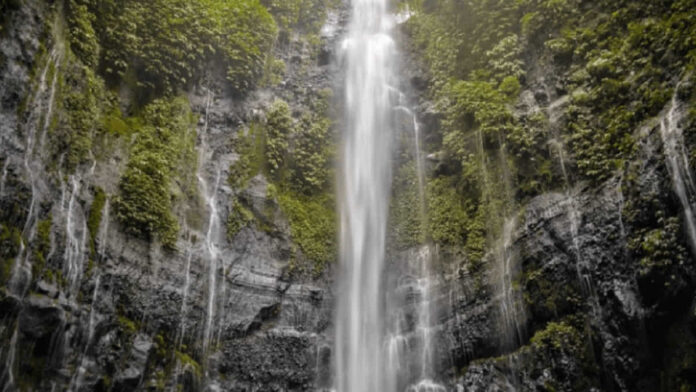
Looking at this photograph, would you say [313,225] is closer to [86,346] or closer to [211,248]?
[211,248]

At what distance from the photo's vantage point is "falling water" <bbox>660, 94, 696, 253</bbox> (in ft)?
22.8

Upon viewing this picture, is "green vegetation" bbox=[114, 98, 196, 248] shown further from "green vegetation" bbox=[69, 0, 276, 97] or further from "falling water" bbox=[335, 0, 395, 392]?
"falling water" bbox=[335, 0, 395, 392]

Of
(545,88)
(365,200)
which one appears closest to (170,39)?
(365,200)

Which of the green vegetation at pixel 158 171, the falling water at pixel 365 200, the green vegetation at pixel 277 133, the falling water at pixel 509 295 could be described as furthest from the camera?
the green vegetation at pixel 277 133

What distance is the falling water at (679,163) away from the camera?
22.8 feet

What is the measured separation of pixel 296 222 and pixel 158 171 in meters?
3.48

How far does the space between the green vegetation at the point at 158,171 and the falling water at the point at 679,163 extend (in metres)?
9.36

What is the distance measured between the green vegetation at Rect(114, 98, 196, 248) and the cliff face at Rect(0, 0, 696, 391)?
0.05m

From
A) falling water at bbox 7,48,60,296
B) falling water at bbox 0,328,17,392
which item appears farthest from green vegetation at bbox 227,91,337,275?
falling water at bbox 0,328,17,392

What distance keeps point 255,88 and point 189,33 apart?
221 cm

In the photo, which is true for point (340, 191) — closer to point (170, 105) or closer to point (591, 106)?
point (170, 105)

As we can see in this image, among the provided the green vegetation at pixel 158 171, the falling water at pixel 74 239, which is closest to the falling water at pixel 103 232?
the green vegetation at pixel 158 171

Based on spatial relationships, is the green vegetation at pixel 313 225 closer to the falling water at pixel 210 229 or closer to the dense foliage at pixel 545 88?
the falling water at pixel 210 229

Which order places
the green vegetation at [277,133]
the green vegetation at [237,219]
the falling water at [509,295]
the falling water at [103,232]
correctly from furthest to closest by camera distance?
the green vegetation at [277,133] → the green vegetation at [237,219] → the falling water at [509,295] → the falling water at [103,232]
